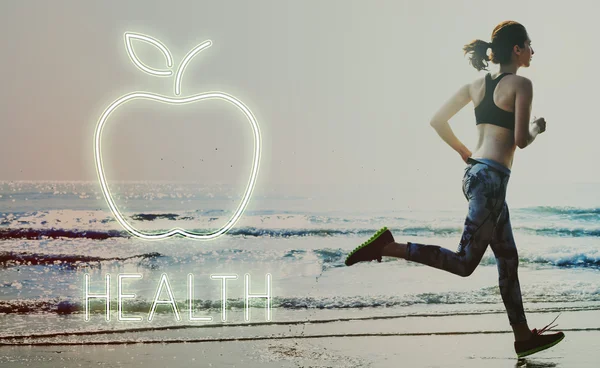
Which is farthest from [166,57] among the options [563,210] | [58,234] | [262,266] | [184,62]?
[563,210]

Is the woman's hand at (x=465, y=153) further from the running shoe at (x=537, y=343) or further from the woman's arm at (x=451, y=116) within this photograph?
the running shoe at (x=537, y=343)

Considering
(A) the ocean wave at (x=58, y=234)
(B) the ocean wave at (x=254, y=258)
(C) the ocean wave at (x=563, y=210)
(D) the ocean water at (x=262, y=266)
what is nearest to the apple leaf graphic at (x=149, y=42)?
(D) the ocean water at (x=262, y=266)

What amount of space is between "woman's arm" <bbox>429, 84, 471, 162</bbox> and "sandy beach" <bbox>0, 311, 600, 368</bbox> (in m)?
1.25

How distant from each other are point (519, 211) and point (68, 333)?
14308 mm

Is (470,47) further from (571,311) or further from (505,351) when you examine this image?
(571,311)

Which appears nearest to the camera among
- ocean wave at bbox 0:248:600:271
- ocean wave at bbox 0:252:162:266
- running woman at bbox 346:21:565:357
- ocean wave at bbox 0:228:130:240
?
running woman at bbox 346:21:565:357

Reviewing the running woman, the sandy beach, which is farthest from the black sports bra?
the sandy beach

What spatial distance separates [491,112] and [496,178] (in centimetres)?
39

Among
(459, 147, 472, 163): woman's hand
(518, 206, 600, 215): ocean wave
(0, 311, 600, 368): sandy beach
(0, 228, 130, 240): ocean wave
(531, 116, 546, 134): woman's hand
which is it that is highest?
(531, 116, 546, 134): woman's hand

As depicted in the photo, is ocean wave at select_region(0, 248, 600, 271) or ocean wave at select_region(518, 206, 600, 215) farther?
ocean wave at select_region(518, 206, 600, 215)

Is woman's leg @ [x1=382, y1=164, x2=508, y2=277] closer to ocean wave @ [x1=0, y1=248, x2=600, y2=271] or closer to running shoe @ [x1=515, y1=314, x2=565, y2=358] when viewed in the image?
running shoe @ [x1=515, y1=314, x2=565, y2=358]

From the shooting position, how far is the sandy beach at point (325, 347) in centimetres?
419

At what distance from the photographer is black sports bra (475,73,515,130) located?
4062 millimetres

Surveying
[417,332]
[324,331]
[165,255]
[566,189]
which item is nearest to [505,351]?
[417,332]
